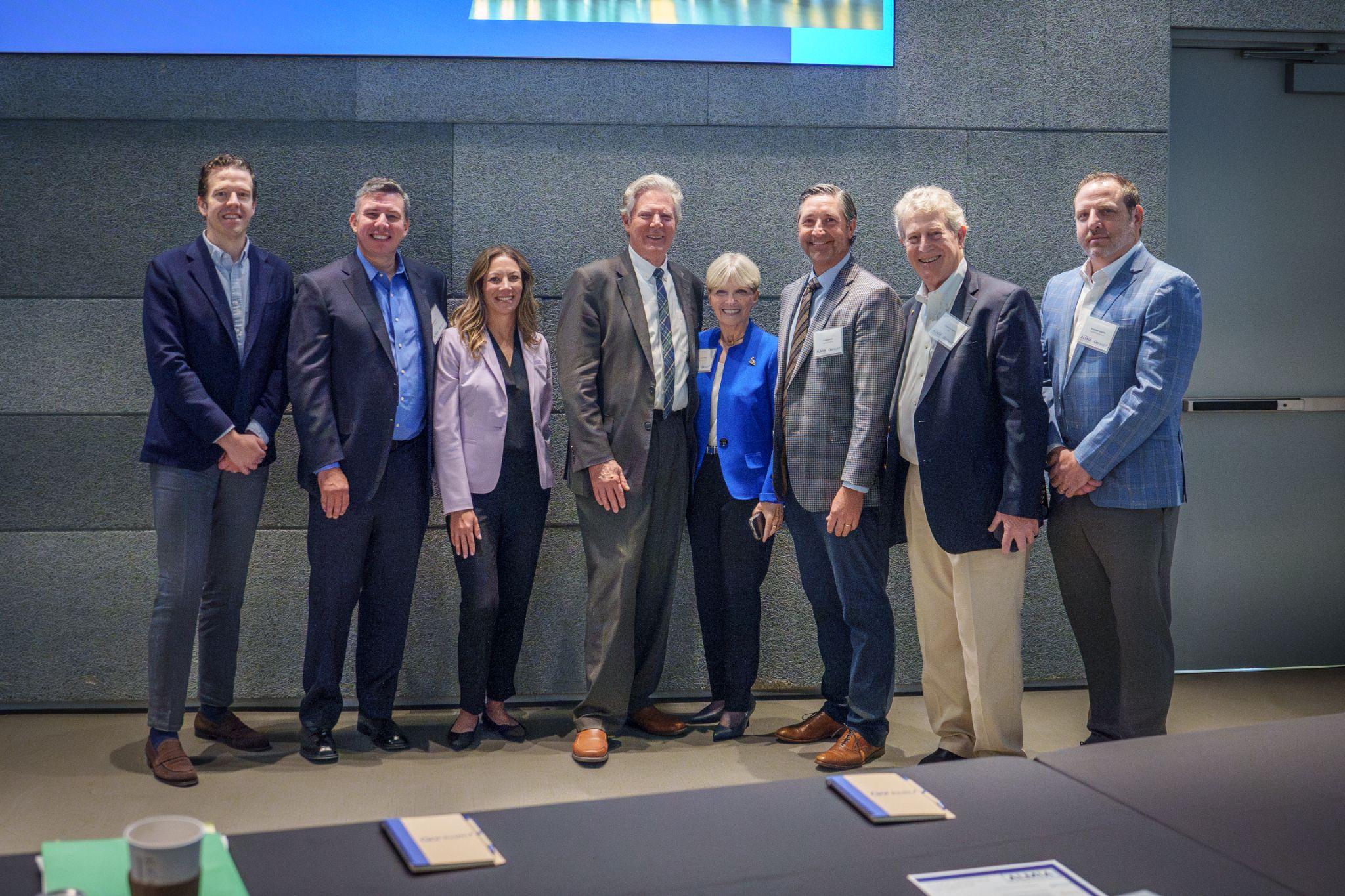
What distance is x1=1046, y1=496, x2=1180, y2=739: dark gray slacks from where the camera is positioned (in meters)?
2.91

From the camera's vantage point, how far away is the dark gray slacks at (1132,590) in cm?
291

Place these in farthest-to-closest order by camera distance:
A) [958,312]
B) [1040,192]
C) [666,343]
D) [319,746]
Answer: [1040,192]
[666,343]
[319,746]
[958,312]

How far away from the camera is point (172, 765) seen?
309cm

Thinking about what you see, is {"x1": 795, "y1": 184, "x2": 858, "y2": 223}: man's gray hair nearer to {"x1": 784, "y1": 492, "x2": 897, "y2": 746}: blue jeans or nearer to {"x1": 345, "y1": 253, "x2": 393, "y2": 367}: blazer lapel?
{"x1": 784, "y1": 492, "x2": 897, "y2": 746}: blue jeans

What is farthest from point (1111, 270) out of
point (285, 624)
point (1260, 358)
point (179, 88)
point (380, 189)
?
point (179, 88)

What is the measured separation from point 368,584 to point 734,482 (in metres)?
1.15

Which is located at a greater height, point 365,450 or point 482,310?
point 482,310

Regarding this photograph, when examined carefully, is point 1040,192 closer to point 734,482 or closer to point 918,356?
point 918,356

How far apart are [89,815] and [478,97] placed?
251 centimetres

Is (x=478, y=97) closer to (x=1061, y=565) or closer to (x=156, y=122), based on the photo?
(x=156, y=122)

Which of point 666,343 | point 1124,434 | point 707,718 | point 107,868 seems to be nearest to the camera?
point 107,868

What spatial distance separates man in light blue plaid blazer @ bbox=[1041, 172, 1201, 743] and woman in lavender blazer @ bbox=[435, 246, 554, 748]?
1.53m

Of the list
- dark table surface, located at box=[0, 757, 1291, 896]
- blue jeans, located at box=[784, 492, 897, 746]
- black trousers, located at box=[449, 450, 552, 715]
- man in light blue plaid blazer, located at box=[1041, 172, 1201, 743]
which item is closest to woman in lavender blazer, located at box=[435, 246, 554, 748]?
black trousers, located at box=[449, 450, 552, 715]

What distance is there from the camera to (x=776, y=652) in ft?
13.1
